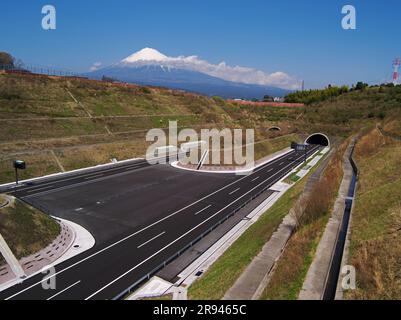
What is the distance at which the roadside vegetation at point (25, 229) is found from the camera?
20.0 metres

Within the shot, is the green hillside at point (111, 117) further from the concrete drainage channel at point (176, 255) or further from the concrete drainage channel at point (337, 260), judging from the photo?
the concrete drainage channel at point (337, 260)

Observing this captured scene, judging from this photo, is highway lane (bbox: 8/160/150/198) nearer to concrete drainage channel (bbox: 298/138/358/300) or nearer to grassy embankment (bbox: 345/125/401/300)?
concrete drainage channel (bbox: 298/138/358/300)

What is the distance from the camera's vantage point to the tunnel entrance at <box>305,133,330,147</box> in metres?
71.5

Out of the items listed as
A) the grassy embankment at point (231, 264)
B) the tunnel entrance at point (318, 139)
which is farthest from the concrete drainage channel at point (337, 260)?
the tunnel entrance at point (318, 139)

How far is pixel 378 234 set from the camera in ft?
44.1

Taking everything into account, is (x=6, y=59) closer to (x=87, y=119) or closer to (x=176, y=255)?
(x=87, y=119)

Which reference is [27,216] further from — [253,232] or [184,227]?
[253,232]

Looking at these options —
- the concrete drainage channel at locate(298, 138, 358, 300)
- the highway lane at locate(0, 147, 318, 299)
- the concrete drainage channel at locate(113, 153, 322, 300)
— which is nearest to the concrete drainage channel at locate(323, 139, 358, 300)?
the concrete drainage channel at locate(298, 138, 358, 300)

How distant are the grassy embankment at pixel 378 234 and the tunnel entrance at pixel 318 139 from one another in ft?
163

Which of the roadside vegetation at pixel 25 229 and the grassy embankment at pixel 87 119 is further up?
the grassy embankment at pixel 87 119

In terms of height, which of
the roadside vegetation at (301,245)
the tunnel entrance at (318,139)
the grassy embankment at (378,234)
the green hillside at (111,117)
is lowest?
the roadside vegetation at (301,245)

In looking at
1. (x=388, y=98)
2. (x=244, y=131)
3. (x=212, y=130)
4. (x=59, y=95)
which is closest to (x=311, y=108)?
(x=388, y=98)

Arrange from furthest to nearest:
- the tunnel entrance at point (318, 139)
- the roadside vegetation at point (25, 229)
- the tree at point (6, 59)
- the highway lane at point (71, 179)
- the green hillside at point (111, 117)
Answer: the tree at point (6, 59) < the tunnel entrance at point (318, 139) < the green hillside at point (111, 117) < the highway lane at point (71, 179) < the roadside vegetation at point (25, 229)

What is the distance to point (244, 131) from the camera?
6975cm
